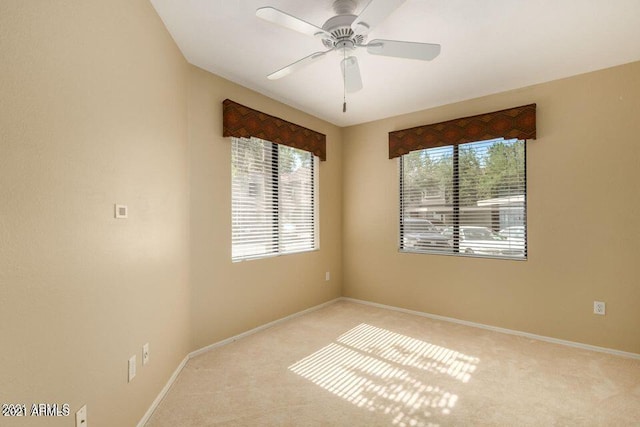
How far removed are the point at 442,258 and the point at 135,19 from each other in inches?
145

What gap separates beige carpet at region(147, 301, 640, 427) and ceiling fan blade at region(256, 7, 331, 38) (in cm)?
236

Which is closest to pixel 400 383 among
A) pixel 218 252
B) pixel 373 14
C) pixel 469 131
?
pixel 218 252

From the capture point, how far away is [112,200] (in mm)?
1527

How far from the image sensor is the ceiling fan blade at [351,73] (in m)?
2.16

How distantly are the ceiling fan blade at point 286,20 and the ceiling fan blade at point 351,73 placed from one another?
1.10 ft

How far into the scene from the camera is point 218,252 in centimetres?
288

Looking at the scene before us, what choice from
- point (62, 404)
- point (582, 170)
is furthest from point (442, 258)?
point (62, 404)

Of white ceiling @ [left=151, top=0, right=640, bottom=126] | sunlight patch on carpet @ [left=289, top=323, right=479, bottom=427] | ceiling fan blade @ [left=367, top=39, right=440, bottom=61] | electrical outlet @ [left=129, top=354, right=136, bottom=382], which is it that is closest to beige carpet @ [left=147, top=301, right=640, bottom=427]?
sunlight patch on carpet @ [left=289, top=323, right=479, bottom=427]

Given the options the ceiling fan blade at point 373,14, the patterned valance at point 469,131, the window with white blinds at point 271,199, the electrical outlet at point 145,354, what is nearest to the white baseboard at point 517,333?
the window with white blinds at point 271,199

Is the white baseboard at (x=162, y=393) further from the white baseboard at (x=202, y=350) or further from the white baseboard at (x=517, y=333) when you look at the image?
the white baseboard at (x=517, y=333)

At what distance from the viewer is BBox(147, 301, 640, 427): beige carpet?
6.15ft

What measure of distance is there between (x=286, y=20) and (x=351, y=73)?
2.51 feet

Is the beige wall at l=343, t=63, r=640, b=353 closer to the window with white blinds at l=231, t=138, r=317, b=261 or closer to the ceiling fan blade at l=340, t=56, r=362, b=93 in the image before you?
the window with white blinds at l=231, t=138, r=317, b=261

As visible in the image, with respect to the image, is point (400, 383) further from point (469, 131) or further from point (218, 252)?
point (469, 131)
